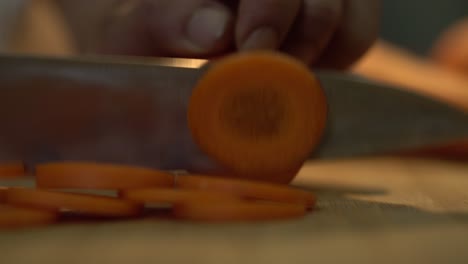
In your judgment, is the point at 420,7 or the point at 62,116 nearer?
the point at 62,116

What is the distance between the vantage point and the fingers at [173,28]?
785mm

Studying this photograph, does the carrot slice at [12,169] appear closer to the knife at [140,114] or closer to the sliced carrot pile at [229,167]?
the knife at [140,114]

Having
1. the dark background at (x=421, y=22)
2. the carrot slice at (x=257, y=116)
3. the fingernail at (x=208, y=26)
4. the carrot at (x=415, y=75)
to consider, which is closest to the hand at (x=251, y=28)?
the fingernail at (x=208, y=26)

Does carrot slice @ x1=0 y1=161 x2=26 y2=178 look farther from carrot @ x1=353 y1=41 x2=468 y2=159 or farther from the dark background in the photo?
the dark background

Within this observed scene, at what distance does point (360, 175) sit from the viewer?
0.98 m

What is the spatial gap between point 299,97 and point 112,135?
242mm

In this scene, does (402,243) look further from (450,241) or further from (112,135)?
(112,135)

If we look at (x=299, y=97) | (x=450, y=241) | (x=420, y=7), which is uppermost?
(x=420, y=7)

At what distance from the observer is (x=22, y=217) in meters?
0.47

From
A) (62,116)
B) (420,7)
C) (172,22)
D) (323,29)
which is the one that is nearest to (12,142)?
(62,116)

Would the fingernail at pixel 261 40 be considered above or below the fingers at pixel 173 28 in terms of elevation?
below

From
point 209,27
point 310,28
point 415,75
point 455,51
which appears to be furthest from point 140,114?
point 455,51

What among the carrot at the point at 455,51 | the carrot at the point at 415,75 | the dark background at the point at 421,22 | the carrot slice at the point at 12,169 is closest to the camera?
the carrot slice at the point at 12,169

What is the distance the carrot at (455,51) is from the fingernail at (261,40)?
1239 mm
